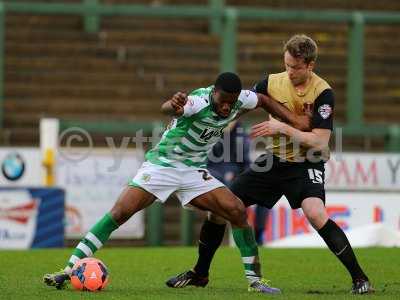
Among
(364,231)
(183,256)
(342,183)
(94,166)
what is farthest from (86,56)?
(183,256)

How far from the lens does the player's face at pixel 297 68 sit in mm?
9109

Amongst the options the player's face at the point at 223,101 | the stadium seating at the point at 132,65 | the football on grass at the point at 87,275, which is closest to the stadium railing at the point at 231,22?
the stadium seating at the point at 132,65

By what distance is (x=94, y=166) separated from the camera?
18.5 metres

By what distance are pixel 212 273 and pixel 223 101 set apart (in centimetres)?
276

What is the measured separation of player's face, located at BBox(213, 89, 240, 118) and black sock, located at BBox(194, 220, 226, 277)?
111cm

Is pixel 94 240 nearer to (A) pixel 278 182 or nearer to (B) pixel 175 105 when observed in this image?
(B) pixel 175 105

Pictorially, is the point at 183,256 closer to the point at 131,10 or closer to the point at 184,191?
the point at 184,191

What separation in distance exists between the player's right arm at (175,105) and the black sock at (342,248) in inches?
61.0

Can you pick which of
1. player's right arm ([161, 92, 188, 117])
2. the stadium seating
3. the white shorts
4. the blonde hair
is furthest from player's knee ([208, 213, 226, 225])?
the stadium seating

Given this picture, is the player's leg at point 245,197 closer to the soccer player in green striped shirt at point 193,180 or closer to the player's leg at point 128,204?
the soccer player in green striped shirt at point 193,180

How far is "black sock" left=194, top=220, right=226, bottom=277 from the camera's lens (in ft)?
31.1

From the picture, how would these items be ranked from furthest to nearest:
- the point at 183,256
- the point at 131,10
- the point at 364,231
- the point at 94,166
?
1. the point at 131,10
2. the point at 94,166
3. the point at 364,231
4. the point at 183,256

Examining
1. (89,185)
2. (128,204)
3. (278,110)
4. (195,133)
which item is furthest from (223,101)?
(89,185)

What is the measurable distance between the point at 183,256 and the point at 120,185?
5.40 meters
